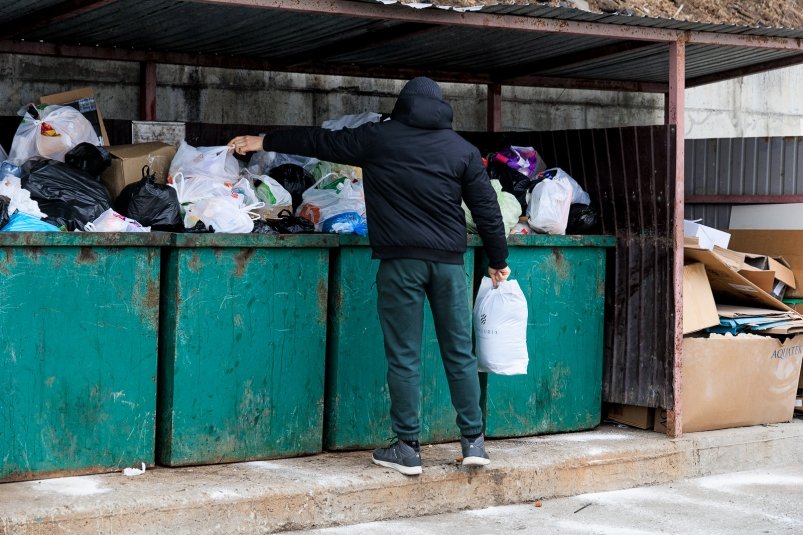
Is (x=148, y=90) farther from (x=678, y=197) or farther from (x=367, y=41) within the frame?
(x=678, y=197)

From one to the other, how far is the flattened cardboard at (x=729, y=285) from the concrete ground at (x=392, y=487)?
766mm

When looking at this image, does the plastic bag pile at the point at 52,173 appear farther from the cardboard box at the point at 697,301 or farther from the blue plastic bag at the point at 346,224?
the cardboard box at the point at 697,301

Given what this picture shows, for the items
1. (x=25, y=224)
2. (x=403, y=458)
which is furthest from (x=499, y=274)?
(x=25, y=224)

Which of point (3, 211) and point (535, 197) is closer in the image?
point (3, 211)

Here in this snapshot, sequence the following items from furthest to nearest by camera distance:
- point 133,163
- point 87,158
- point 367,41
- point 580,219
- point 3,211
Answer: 1. point 367,41
2. point 580,219
3. point 133,163
4. point 87,158
5. point 3,211

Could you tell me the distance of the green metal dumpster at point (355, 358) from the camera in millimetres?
5535

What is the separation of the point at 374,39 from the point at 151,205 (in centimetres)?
179

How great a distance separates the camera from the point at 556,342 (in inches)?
244

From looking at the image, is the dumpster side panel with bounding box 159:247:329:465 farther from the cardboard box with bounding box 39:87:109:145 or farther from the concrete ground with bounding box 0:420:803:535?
the cardboard box with bounding box 39:87:109:145

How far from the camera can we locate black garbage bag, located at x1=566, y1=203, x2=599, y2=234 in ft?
20.9

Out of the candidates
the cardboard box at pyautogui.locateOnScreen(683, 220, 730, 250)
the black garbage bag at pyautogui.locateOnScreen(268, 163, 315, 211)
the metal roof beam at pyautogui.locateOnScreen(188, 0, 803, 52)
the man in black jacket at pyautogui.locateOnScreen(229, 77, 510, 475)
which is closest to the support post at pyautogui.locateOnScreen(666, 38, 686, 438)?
the metal roof beam at pyautogui.locateOnScreen(188, 0, 803, 52)

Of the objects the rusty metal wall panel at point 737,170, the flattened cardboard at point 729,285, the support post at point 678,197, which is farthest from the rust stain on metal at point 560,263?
the rusty metal wall panel at point 737,170

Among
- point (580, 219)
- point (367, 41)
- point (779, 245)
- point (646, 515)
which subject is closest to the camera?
point (646, 515)

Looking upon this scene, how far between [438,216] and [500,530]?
142 cm
